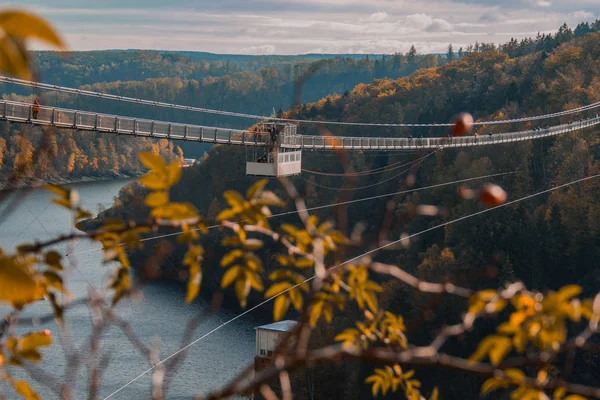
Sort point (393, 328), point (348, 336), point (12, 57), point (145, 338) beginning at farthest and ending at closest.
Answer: point (145, 338), point (393, 328), point (348, 336), point (12, 57)

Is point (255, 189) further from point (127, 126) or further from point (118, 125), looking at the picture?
point (127, 126)

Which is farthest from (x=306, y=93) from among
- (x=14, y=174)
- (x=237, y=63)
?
(x=14, y=174)

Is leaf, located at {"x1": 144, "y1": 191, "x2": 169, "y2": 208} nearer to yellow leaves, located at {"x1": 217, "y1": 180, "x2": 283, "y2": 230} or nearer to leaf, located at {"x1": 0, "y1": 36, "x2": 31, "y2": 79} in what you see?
yellow leaves, located at {"x1": 217, "y1": 180, "x2": 283, "y2": 230}

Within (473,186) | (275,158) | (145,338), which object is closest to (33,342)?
(275,158)

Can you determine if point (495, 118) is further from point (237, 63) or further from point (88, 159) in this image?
point (237, 63)

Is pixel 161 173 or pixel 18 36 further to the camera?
pixel 161 173

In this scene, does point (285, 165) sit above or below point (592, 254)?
above
